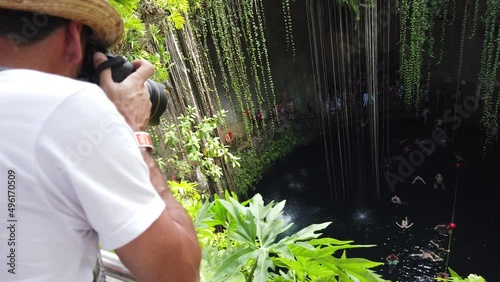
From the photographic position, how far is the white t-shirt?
48 cm

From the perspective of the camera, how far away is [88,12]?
2.05 ft

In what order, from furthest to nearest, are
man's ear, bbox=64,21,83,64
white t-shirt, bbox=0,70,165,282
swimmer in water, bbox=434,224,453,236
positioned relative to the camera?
1. swimmer in water, bbox=434,224,453,236
2. man's ear, bbox=64,21,83,64
3. white t-shirt, bbox=0,70,165,282

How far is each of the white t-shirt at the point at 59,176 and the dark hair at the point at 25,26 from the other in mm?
53

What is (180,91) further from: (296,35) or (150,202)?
(296,35)

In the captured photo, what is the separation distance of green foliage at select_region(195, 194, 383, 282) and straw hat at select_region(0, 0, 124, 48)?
31.8 inches

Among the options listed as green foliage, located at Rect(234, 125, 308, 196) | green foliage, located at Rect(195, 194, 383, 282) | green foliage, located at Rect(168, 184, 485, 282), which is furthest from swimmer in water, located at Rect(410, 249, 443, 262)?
green foliage, located at Rect(195, 194, 383, 282)

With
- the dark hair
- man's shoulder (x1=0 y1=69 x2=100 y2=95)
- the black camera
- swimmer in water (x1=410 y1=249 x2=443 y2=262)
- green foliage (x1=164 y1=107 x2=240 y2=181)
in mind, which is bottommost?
swimmer in water (x1=410 y1=249 x2=443 y2=262)

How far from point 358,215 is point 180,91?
417 centimetres

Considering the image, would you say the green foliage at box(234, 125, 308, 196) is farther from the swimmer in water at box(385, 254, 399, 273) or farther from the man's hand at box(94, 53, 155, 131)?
the man's hand at box(94, 53, 155, 131)

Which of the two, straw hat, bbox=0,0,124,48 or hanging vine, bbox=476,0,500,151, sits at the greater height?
straw hat, bbox=0,0,124,48

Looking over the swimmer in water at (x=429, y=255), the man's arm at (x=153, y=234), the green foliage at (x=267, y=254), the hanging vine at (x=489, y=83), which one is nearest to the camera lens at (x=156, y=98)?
the man's arm at (x=153, y=234)

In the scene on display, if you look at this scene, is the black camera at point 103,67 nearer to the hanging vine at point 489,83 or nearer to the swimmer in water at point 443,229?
the swimmer in water at point 443,229

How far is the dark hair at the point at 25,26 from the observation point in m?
0.53

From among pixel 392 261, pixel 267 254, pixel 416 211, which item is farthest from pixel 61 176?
pixel 416 211
